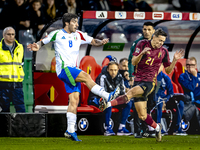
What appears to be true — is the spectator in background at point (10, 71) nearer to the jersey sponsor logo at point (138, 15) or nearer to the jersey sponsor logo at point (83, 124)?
the jersey sponsor logo at point (83, 124)

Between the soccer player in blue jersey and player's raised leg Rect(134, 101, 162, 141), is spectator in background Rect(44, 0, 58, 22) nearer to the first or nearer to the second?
the soccer player in blue jersey

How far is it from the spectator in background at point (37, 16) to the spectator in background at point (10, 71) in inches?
40.5

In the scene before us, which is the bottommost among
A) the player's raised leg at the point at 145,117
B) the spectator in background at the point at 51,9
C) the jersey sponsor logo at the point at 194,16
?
the player's raised leg at the point at 145,117

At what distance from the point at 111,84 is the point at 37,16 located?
2.31 m

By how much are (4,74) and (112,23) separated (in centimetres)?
225

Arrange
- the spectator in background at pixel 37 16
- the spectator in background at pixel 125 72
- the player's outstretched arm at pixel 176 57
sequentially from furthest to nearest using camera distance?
1. the spectator in background at pixel 37 16
2. the spectator in background at pixel 125 72
3. the player's outstretched arm at pixel 176 57

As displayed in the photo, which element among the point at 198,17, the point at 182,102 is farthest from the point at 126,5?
the point at 182,102

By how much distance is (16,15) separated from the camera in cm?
812

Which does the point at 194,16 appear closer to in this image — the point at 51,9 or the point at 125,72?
the point at 125,72

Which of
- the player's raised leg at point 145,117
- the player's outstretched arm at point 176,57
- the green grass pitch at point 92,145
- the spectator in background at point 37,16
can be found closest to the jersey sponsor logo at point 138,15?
the player's outstretched arm at point 176,57

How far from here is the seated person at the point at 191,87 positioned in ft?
24.8

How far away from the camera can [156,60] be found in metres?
6.34

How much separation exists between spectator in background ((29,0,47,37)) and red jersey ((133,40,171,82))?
262cm

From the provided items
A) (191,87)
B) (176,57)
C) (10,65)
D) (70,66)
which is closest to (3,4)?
(10,65)
